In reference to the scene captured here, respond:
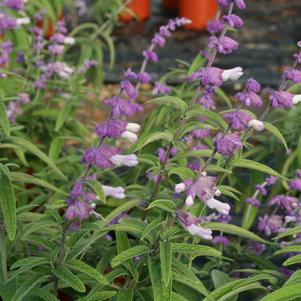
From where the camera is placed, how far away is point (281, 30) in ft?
32.4

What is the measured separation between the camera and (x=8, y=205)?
223 centimetres

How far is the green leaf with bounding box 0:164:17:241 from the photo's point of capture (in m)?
2.21

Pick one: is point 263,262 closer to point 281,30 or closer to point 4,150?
point 4,150

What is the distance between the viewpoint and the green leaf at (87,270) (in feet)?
7.11

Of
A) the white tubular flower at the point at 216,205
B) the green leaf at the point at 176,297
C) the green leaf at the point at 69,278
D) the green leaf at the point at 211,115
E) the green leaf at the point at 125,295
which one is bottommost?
the green leaf at the point at 125,295

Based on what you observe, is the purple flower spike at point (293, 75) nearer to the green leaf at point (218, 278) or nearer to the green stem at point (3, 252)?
the green leaf at point (218, 278)

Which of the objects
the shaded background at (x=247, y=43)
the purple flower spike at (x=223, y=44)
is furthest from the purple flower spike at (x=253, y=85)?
the shaded background at (x=247, y=43)

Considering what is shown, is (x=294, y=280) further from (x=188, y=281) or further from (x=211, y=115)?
(x=211, y=115)

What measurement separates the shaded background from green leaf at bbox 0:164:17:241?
5253 millimetres

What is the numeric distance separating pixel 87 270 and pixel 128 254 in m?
0.14

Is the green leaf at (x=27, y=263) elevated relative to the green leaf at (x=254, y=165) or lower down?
lower down

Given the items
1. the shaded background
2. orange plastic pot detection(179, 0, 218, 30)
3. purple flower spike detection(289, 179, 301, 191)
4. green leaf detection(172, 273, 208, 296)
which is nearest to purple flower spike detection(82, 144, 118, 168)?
green leaf detection(172, 273, 208, 296)

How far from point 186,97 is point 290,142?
60 cm

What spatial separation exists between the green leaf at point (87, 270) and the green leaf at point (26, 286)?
0.11 m
